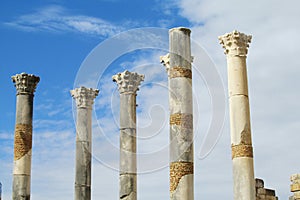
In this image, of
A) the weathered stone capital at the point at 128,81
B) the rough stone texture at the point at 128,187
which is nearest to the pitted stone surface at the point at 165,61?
the weathered stone capital at the point at 128,81

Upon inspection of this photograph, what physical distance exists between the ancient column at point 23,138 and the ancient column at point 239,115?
8.54 meters

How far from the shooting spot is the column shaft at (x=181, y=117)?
17.1 meters

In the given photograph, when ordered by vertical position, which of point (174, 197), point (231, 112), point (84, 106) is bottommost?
point (174, 197)

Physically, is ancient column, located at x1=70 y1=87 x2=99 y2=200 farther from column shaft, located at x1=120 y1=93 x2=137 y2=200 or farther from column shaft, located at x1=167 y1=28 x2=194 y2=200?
column shaft, located at x1=167 y1=28 x2=194 y2=200

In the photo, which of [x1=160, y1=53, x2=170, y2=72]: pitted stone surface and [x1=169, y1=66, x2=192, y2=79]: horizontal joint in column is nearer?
[x1=169, y1=66, x2=192, y2=79]: horizontal joint in column

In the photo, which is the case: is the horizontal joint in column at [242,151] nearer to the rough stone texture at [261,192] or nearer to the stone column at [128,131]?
the rough stone texture at [261,192]

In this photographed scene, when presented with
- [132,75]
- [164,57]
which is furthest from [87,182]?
[164,57]

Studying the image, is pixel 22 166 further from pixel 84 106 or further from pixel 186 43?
pixel 186 43

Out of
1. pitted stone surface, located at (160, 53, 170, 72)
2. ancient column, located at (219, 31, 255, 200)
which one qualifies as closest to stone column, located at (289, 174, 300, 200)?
ancient column, located at (219, 31, 255, 200)

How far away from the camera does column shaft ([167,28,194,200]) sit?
672 inches

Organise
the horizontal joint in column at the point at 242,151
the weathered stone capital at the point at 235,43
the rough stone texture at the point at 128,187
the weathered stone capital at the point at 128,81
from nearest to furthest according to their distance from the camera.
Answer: the horizontal joint in column at the point at 242,151 → the weathered stone capital at the point at 235,43 → the rough stone texture at the point at 128,187 → the weathered stone capital at the point at 128,81

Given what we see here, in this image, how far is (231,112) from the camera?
18844mm

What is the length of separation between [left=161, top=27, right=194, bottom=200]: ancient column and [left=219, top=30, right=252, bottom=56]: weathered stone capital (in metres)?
1.80

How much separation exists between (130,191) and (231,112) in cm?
606
